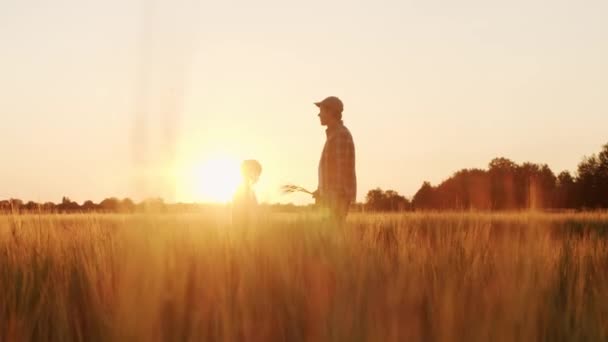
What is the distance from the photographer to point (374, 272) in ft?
8.23

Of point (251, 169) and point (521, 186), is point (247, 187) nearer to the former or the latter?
point (251, 169)

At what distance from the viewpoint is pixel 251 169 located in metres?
9.13

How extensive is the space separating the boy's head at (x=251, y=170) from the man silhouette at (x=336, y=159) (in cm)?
179

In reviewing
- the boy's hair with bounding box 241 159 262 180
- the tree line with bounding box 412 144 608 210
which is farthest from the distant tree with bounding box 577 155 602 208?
the boy's hair with bounding box 241 159 262 180

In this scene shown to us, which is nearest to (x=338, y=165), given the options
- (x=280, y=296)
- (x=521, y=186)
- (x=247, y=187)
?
(x=247, y=187)

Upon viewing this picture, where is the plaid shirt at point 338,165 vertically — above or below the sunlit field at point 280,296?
above

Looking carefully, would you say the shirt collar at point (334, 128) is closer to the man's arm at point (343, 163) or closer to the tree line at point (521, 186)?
the man's arm at point (343, 163)

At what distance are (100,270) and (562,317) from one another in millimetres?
1627

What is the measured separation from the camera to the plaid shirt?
734 centimetres

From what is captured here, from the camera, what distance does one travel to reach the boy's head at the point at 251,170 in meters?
9.07

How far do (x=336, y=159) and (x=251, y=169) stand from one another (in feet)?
6.62

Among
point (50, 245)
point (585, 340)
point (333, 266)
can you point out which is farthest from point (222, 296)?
point (50, 245)

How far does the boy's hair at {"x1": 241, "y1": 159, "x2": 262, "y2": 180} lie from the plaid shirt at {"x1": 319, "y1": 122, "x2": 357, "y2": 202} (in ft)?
5.91

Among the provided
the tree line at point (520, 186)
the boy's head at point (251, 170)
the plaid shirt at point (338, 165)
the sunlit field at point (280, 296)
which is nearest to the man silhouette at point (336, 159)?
the plaid shirt at point (338, 165)
